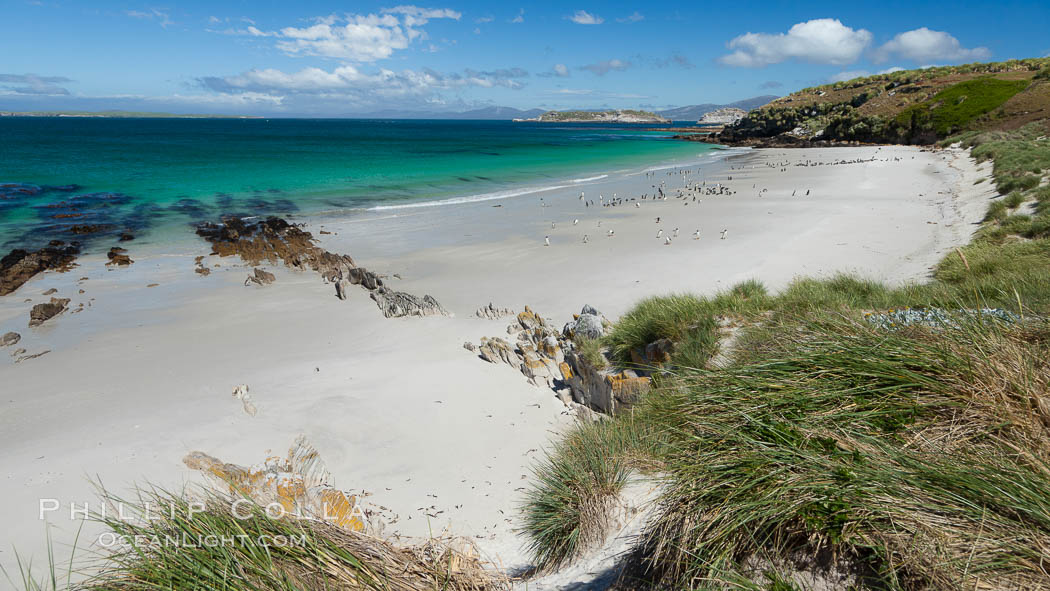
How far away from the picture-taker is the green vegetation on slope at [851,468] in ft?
5.45

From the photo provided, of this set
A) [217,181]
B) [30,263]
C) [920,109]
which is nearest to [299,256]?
[30,263]

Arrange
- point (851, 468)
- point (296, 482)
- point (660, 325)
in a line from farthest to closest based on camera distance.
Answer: point (660, 325), point (296, 482), point (851, 468)

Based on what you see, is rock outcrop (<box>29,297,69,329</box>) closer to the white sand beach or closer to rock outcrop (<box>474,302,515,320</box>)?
the white sand beach

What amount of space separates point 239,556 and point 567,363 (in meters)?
5.40

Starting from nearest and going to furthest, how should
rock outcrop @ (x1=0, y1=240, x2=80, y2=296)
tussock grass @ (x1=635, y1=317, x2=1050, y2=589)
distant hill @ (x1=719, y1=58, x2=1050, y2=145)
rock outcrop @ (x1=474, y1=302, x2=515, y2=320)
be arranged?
1. tussock grass @ (x1=635, y1=317, x2=1050, y2=589)
2. rock outcrop @ (x1=474, y1=302, x2=515, y2=320)
3. rock outcrop @ (x1=0, y1=240, x2=80, y2=296)
4. distant hill @ (x1=719, y1=58, x2=1050, y2=145)

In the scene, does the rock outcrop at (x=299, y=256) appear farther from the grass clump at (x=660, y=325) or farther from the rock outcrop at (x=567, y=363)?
the grass clump at (x=660, y=325)

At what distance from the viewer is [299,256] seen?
15.3 meters

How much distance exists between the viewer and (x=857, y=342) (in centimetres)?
274

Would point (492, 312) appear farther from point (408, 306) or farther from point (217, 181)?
point (217, 181)

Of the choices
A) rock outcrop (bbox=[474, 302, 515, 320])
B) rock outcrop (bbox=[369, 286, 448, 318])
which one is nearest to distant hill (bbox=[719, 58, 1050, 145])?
rock outcrop (bbox=[474, 302, 515, 320])

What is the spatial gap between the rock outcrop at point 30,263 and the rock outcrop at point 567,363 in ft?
44.1

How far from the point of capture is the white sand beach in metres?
5.14

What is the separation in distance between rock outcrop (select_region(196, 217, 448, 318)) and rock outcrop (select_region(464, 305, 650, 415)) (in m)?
2.49

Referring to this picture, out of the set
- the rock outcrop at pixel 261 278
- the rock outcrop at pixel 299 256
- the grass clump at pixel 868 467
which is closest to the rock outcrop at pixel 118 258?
the rock outcrop at pixel 299 256
